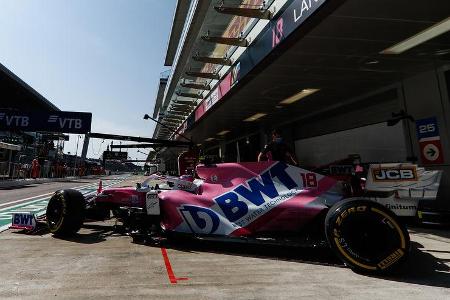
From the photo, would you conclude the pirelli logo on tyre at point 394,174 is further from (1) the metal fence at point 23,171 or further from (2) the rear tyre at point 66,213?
(1) the metal fence at point 23,171

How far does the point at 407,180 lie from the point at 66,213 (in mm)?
5225

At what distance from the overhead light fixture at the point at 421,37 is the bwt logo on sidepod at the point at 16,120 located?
40.9ft

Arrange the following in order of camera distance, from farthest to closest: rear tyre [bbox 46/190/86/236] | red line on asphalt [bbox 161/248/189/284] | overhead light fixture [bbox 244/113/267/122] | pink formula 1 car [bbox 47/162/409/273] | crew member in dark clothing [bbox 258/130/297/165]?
overhead light fixture [bbox 244/113/267/122] < crew member in dark clothing [bbox 258/130/297/165] < rear tyre [bbox 46/190/86/236] < pink formula 1 car [bbox 47/162/409/273] < red line on asphalt [bbox 161/248/189/284]

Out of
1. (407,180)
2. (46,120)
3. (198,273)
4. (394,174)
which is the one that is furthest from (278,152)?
(46,120)

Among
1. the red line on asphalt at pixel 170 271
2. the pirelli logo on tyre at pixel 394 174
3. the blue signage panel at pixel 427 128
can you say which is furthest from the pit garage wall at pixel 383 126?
the red line on asphalt at pixel 170 271

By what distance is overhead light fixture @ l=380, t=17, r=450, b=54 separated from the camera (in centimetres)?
542

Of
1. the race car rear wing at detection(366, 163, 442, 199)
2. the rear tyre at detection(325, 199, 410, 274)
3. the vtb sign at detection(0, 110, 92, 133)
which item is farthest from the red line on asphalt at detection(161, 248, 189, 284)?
the vtb sign at detection(0, 110, 92, 133)

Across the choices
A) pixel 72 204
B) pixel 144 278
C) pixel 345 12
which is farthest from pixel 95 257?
pixel 345 12

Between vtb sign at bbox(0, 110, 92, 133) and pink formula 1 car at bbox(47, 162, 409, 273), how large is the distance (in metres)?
8.42

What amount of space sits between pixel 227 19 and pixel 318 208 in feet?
26.3

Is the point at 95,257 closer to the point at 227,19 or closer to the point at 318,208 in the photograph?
the point at 318,208

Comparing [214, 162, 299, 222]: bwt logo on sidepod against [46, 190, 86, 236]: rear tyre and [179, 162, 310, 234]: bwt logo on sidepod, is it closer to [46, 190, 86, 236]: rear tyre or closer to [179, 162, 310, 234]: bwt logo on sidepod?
[179, 162, 310, 234]: bwt logo on sidepod

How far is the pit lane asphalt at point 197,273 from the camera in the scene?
2660 millimetres

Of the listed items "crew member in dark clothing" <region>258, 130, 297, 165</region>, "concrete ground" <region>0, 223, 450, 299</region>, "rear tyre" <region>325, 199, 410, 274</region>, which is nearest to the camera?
"concrete ground" <region>0, 223, 450, 299</region>
